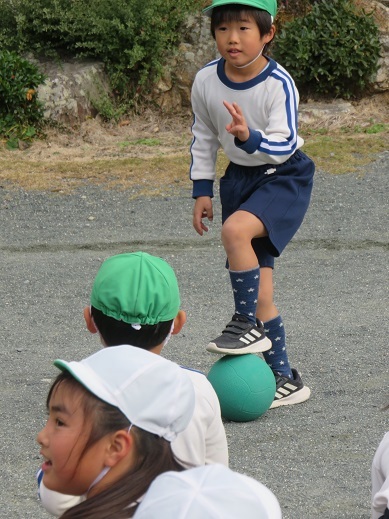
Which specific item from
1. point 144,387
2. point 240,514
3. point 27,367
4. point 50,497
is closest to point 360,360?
point 27,367

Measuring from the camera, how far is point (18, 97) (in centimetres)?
1048

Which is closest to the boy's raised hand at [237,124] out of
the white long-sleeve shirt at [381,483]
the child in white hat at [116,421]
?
the white long-sleeve shirt at [381,483]

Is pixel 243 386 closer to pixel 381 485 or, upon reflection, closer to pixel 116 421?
pixel 381 485

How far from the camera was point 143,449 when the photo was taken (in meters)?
2.30

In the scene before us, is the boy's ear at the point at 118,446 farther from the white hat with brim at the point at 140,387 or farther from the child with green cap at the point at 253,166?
the child with green cap at the point at 253,166

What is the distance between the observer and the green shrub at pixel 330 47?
11.0 metres

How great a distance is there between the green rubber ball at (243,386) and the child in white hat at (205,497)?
9.77 ft

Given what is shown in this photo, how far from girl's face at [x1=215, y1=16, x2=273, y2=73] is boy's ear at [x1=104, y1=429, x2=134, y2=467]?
10.1 ft

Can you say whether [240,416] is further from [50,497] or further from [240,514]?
[240,514]

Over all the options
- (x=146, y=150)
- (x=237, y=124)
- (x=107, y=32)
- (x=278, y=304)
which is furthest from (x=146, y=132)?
(x=237, y=124)

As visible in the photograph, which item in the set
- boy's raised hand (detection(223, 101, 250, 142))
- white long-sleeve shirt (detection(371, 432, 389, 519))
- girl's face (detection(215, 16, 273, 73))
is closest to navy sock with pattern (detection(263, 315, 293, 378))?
boy's raised hand (detection(223, 101, 250, 142))

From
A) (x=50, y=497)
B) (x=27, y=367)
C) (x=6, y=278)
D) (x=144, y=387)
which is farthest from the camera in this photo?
(x=6, y=278)

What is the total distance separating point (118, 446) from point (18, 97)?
8589 mm

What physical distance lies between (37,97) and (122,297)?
25.2ft
